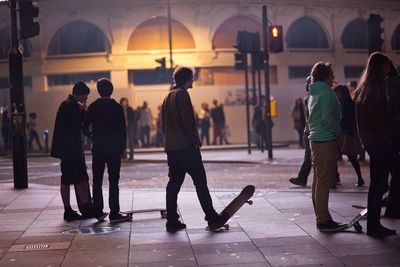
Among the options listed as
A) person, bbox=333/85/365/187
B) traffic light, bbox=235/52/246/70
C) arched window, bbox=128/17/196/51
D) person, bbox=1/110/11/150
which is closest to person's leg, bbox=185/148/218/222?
person, bbox=333/85/365/187

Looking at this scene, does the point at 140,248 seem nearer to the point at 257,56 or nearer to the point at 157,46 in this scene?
the point at 257,56

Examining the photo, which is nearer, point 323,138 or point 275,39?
point 323,138

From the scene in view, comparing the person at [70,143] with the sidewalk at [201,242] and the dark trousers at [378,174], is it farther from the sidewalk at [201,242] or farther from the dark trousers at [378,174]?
the dark trousers at [378,174]

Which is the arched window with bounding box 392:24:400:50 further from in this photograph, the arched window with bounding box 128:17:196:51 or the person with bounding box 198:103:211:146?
the person with bounding box 198:103:211:146

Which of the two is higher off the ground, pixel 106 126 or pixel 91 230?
pixel 106 126

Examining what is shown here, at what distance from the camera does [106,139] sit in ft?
27.5

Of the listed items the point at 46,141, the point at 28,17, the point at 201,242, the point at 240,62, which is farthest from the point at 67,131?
the point at 46,141

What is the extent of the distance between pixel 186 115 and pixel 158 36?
78.3 ft

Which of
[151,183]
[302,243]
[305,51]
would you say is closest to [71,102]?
[302,243]

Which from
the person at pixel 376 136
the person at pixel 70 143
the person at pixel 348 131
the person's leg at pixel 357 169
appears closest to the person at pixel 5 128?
the person at pixel 348 131

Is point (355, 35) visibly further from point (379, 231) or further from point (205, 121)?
point (379, 231)

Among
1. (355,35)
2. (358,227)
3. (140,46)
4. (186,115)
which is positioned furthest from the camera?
(355,35)

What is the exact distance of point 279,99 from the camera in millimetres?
30016

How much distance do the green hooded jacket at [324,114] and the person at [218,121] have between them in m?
20.8
